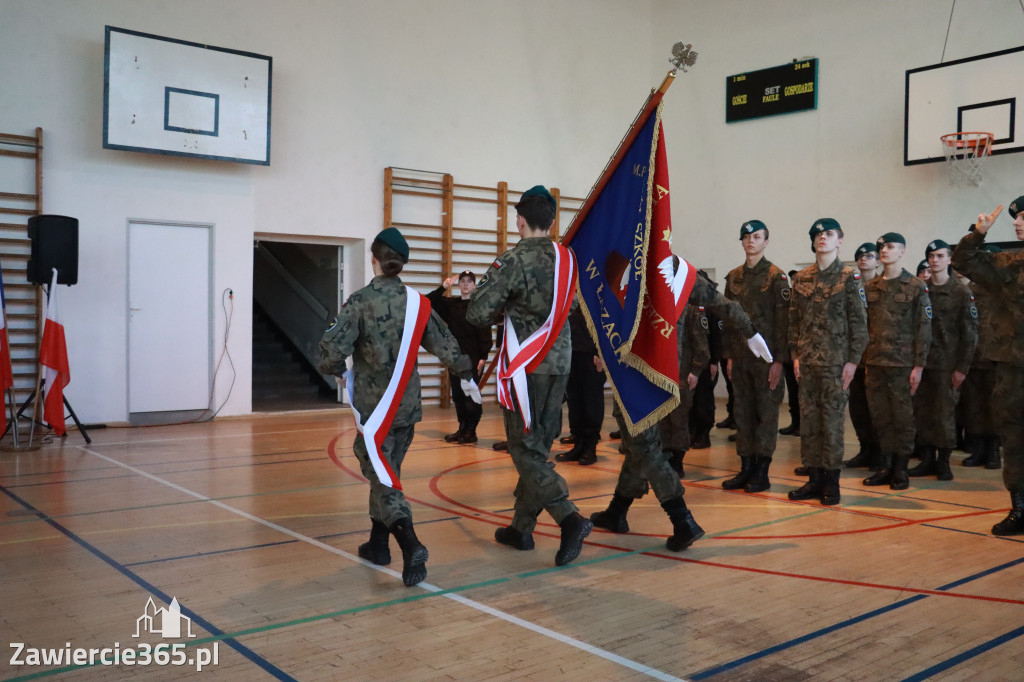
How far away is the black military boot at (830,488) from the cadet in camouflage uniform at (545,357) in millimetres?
2117

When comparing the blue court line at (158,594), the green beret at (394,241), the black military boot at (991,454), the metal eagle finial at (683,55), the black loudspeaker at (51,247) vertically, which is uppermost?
the metal eagle finial at (683,55)

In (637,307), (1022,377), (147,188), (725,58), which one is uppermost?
(725,58)

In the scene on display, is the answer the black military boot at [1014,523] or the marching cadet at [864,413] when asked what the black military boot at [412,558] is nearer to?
the black military boot at [1014,523]

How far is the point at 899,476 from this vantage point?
5.77 m

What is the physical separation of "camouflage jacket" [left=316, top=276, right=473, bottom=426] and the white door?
6.02 metres

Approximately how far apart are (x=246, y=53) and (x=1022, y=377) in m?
7.97

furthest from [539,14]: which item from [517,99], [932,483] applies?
[932,483]

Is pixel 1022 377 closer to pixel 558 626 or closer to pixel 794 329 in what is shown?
pixel 794 329

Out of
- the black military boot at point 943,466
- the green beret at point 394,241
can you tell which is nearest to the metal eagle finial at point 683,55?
the green beret at point 394,241

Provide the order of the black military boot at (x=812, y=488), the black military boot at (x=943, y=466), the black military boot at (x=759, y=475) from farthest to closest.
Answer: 1. the black military boot at (x=943, y=466)
2. the black military boot at (x=759, y=475)
3. the black military boot at (x=812, y=488)

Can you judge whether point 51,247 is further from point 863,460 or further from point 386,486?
point 863,460

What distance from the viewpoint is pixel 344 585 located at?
11.6ft

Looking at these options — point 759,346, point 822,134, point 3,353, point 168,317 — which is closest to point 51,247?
point 3,353

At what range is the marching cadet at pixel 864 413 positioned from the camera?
6.42 m
